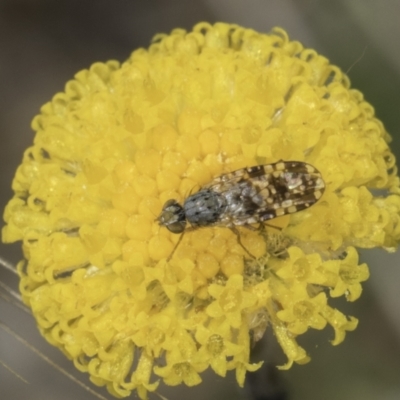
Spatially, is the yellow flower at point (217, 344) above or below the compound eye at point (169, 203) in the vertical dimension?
below

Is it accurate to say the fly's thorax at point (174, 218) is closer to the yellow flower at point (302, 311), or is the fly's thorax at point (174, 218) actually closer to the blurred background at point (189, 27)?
the yellow flower at point (302, 311)

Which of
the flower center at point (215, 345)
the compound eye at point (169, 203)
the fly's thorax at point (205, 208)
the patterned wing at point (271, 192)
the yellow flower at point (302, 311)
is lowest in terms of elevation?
the yellow flower at point (302, 311)

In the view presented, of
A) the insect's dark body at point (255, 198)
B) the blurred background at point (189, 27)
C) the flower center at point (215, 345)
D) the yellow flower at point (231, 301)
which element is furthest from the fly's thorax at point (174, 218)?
the blurred background at point (189, 27)

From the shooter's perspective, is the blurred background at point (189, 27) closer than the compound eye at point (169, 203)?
No

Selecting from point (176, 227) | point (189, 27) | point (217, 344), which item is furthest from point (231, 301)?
point (189, 27)

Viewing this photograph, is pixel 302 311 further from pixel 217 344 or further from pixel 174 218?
pixel 174 218
